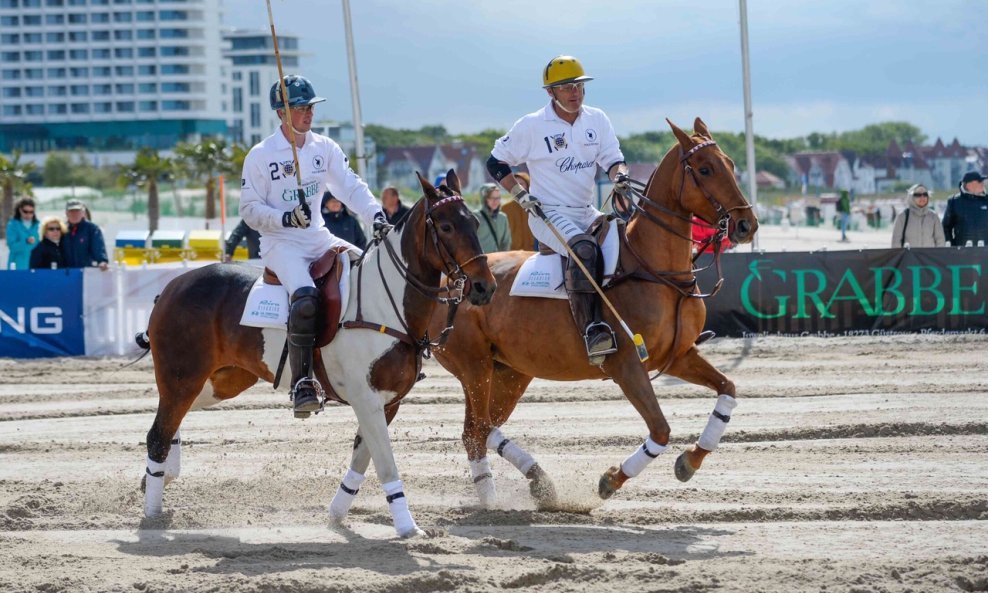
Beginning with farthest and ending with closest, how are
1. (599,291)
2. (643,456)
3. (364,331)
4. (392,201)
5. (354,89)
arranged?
(354,89) < (392,201) < (599,291) < (643,456) < (364,331)

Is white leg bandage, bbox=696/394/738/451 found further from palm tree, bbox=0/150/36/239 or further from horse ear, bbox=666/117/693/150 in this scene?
palm tree, bbox=0/150/36/239

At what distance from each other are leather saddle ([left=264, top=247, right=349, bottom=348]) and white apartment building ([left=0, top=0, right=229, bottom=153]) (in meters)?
158

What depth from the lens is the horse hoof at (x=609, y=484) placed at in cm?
921

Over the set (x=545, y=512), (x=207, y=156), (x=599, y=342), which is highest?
(x=207, y=156)

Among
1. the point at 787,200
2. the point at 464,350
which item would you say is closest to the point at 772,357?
the point at 464,350

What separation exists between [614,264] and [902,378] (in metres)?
6.94

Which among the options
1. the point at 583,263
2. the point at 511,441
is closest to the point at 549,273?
the point at 583,263

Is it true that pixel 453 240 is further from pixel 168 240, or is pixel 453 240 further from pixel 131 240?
pixel 131 240

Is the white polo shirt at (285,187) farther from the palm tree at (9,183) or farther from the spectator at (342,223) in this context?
the palm tree at (9,183)

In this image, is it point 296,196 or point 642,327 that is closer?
point 296,196

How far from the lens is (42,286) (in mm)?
19359

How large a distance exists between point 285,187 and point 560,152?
2178 mm

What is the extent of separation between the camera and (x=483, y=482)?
984 centimetres

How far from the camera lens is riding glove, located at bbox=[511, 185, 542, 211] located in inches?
386
